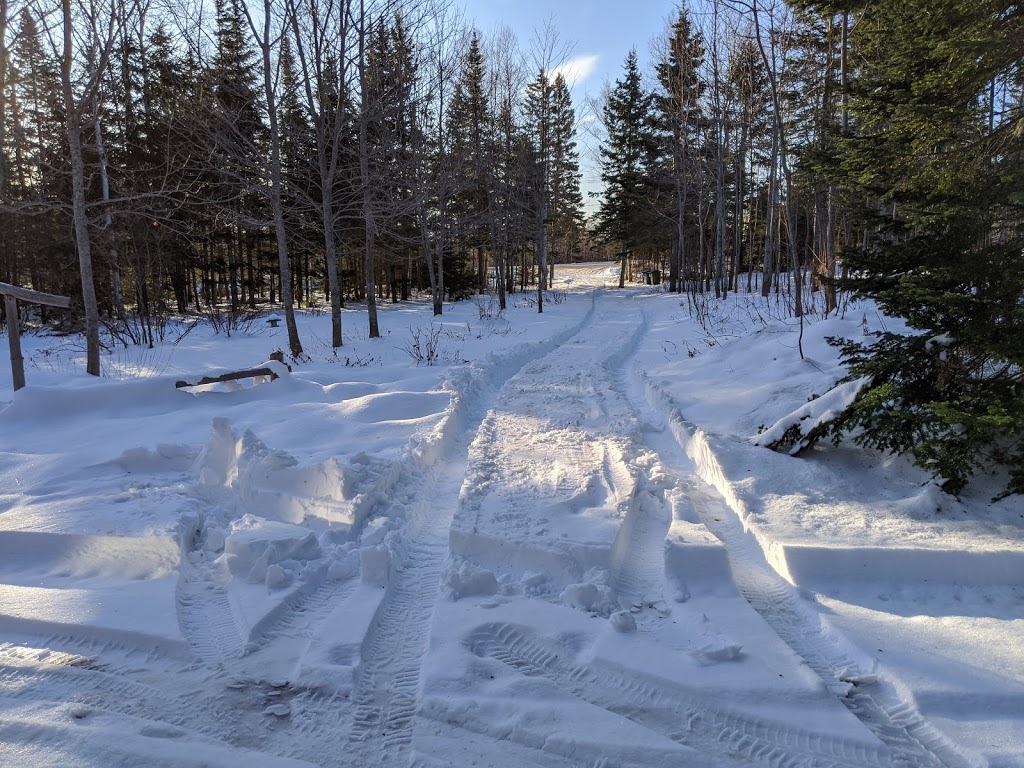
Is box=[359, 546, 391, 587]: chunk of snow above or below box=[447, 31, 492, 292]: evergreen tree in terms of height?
below

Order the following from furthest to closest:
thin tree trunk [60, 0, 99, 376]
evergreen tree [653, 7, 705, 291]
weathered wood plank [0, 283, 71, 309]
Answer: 1. evergreen tree [653, 7, 705, 291]
2. thin tree trunk [60, 0, 99, 376]
3. weathered wood plank [0, 283, 71, 309]

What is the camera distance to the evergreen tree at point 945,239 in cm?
376

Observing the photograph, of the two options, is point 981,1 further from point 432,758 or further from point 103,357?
point 103,357

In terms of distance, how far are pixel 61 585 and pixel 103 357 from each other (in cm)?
1169

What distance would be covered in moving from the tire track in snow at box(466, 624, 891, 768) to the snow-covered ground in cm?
1

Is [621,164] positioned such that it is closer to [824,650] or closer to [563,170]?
[563,170]

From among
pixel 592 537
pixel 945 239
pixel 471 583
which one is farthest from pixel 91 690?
pixel 945 239

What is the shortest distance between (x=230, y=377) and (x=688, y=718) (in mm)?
7330

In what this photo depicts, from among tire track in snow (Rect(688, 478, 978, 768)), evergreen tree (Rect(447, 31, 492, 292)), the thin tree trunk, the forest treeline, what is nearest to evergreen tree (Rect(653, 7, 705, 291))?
the forest treeline

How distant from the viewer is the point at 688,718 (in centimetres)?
239

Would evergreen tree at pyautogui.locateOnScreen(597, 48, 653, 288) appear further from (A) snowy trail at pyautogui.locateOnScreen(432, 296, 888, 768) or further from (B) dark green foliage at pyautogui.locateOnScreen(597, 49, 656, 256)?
(A) snowy trail at pyautogui.locateOnScreen(432, 296, 888, 768)

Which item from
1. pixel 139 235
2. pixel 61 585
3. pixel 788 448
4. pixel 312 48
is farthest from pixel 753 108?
pixel 61 585

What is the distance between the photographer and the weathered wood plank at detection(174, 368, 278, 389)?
305 inches

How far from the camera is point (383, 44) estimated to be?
1412 cm
